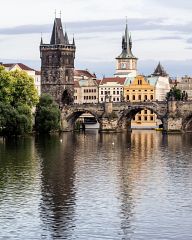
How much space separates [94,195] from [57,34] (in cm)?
8670

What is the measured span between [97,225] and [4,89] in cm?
5714

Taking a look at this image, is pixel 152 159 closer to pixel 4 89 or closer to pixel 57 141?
pixel 57 141

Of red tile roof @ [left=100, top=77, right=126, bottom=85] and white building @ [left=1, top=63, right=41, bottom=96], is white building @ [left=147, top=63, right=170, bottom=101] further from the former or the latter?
white building @ [left=1, top=63, right=41, bottom=96]

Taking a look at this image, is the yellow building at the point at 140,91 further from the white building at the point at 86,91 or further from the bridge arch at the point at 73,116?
the bridge arch at the point at 73,116

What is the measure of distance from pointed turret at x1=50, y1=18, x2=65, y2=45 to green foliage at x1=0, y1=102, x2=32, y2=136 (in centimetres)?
3688

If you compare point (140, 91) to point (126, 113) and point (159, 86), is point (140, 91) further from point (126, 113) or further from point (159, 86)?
point (126, 113)

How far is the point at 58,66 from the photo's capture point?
129250 millimetres

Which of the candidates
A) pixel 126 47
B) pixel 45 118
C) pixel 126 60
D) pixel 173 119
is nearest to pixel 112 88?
pixel 126 60

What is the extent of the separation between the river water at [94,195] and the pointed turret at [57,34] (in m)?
56.4

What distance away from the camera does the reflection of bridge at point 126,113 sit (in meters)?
115

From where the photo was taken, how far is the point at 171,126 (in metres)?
115

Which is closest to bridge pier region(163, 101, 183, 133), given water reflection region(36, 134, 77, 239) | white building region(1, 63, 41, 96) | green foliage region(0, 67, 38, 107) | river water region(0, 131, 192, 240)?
green foliage region(0, 67, 38, 107)

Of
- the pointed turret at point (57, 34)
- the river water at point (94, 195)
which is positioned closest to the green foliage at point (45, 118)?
the pointed turret at point (57, 34)

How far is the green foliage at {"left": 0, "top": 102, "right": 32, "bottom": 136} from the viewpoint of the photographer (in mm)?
89556
